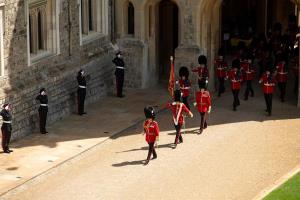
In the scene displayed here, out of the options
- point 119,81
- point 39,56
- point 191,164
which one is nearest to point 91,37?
point 119,81

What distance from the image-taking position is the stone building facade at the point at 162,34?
1139 inches

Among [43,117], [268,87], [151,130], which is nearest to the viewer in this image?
[151,130]

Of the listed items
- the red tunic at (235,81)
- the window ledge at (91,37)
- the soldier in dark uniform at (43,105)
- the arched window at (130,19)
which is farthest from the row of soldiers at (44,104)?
the red tunic at (235,81)

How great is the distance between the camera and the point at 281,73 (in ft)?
92.6

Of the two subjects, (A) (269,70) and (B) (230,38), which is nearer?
(A) (269,70)

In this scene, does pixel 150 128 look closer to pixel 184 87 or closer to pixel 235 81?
pixel 184 87

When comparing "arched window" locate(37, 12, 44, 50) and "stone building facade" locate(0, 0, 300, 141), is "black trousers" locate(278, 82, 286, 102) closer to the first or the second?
"stone building facade" locate(0, 0, 300, 141)

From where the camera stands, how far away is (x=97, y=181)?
21.3 m

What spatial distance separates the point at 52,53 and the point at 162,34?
6.33m

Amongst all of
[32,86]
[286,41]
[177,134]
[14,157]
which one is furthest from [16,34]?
[286,41]

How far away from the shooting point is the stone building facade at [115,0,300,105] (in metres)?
28.9

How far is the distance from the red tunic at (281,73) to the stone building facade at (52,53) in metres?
5.38

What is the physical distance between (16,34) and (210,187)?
7.07 metres

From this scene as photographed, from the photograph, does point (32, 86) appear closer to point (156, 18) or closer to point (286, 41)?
point (156, 18)
